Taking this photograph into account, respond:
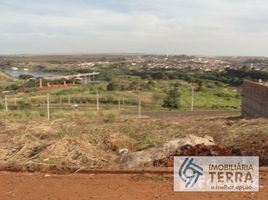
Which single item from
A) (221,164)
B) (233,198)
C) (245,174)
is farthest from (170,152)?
(233,198)

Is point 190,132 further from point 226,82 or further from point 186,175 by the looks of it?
point 226,82

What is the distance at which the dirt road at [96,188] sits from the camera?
5773 millimetres

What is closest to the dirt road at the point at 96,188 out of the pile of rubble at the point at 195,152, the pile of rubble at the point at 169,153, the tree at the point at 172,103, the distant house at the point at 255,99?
the pile of rubble at the point at 169,153

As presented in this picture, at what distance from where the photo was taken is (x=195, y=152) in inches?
306

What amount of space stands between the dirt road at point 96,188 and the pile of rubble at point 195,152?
39.1 inches

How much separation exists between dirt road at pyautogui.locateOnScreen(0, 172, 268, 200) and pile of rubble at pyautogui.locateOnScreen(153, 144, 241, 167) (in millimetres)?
993

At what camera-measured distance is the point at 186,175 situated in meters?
6.71

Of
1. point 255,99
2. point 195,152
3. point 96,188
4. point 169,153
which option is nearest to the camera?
point 96,188

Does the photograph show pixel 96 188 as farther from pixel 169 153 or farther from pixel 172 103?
pixel 172 103

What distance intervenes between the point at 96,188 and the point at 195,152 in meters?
2.24

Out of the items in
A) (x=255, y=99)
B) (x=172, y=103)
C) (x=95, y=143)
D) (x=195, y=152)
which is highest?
(x=195, y=152)

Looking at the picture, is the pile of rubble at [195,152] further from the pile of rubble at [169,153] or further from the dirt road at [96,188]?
the dirt road at [96,188]

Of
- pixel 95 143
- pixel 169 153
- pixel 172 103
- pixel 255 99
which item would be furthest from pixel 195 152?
pixel 172 103

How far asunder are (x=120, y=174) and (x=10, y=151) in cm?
252
